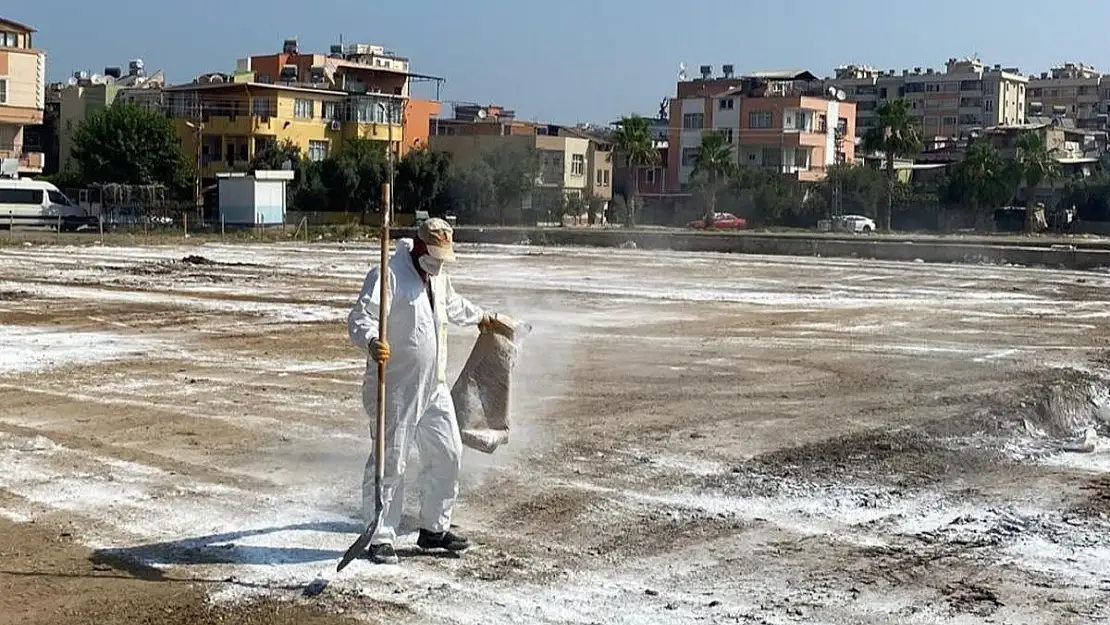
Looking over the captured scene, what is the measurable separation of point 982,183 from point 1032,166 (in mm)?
2922

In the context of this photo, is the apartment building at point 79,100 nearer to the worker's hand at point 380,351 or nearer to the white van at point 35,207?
the white van at point 35,207

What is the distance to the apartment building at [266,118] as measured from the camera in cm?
7106

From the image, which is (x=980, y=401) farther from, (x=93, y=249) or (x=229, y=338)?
(x=93, y=249)

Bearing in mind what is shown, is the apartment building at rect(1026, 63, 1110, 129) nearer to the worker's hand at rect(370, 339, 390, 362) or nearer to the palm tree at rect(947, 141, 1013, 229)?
the palm tree at rect(947, 141, 1013, 229)

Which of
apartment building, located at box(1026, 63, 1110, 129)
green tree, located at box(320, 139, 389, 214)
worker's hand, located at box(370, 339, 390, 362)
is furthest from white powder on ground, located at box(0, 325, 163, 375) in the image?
apartment building, located at box(1026, 63, 1110, 129)

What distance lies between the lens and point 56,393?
12141mm

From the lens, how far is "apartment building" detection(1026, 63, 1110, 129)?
15188cm

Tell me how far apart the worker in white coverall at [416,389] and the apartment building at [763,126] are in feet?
259

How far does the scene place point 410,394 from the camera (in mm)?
6754

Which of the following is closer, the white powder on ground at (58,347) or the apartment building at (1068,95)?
the white powder on ground at (58,347)

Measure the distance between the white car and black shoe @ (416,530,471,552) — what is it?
206 ft

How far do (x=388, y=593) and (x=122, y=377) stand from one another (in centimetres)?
781

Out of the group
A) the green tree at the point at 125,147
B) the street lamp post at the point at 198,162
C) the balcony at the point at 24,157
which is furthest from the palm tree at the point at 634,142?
the balcony at the point at 24,157

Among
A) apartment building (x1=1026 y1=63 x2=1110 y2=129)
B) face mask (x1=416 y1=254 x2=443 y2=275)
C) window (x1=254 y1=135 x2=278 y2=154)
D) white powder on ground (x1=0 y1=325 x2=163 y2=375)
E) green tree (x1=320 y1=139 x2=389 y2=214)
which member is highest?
apartment building (x1=1026 y1=63 x2=1110 y2=129)
